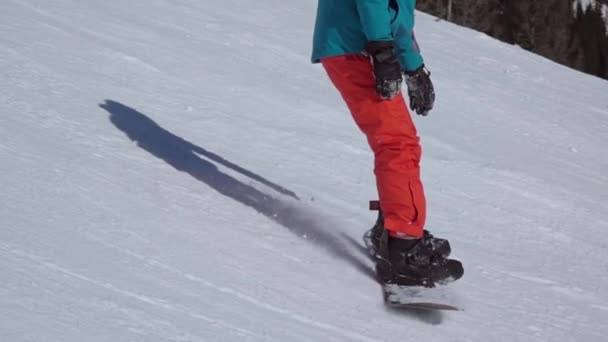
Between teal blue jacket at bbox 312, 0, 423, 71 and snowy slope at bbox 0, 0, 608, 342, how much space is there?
0.77 metres

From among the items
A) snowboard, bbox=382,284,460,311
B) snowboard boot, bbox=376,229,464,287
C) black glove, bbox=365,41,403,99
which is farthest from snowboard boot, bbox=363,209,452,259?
black glove, bbox=365,41,403,99

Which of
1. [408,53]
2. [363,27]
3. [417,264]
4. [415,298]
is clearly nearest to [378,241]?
[417,264]

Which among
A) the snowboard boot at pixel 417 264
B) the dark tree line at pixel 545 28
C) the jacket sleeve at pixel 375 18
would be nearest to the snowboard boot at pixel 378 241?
the snowboard boot at pixel 417 264

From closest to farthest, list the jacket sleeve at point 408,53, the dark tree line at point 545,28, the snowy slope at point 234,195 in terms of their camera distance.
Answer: the snowy slope at point 234,195, the jacket sleeve at point 408,53, the dark tree line at point 545,28

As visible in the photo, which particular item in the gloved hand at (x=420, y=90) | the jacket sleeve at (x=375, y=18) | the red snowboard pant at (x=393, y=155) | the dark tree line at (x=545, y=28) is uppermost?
the jacket sleeve at (x=375, y=18)

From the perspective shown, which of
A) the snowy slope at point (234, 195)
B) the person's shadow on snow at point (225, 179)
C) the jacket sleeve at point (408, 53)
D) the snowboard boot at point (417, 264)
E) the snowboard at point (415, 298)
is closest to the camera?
the snowy slope at point (234, 195)

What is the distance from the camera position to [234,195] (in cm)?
410

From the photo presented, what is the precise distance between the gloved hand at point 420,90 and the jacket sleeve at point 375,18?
0.94 ft

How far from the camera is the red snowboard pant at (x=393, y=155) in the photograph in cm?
346

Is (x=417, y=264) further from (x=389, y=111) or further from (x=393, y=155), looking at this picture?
→ (x=389, y=111)

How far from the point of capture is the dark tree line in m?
36.4

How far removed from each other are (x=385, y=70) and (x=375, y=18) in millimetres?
186

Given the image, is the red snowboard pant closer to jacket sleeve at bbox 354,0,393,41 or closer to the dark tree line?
jacket sleeve at bbox 354,0,393,41

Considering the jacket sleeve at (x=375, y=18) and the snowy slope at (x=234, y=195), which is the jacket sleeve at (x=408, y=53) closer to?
the jacket sleeve at (x=375, y=18)
